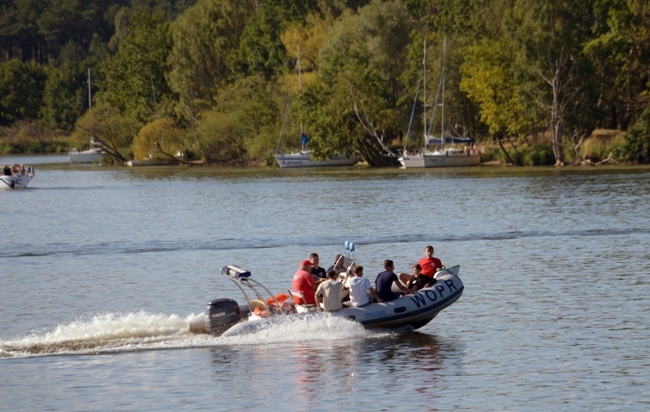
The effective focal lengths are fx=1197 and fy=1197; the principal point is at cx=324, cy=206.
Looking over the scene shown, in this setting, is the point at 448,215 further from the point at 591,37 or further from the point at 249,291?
the point at 591,37

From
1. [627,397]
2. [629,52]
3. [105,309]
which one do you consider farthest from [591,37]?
[627,397]

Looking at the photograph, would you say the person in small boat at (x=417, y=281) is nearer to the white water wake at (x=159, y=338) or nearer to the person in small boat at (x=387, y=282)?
the person in small boat at (x=387, y=282)

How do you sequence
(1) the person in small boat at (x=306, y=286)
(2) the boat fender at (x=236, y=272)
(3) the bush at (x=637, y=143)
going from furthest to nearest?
(3) the bush at (x=637, y=143)
(1) the person in small boat at (x=306, y=286)
(2) the boat fender at (x=236, y=272)

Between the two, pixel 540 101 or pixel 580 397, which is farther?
pixel 540 101

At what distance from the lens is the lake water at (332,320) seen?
2055 centimetres

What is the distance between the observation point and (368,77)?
94688mm

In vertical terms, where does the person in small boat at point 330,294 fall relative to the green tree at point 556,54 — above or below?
below

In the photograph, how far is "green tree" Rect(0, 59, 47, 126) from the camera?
176 metres

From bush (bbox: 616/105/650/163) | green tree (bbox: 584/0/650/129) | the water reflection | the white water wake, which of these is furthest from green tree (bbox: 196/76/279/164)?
the water reflection

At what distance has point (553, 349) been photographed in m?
23.5

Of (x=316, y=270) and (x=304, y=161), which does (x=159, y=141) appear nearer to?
(x=304, y=161)

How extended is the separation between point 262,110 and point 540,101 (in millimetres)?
31282

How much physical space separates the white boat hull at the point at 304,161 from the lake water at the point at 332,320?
34486mm

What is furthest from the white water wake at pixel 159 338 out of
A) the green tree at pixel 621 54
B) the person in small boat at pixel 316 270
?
the green tree at pixel 621 54
